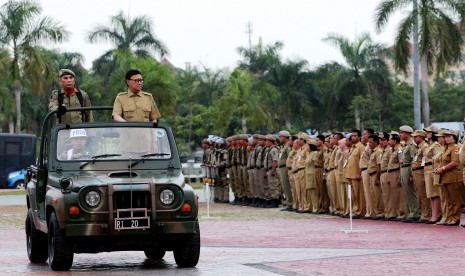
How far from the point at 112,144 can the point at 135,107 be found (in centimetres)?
96

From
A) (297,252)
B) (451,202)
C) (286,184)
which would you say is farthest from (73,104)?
(286,184)

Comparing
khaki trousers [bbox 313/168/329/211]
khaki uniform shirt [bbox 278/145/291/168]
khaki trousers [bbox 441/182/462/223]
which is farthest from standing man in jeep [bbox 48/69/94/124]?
khaki uniform shirt [bbox 278/145/291/168]

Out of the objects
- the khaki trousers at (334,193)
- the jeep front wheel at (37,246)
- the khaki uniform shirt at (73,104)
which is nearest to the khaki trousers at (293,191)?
the khaki trousers at (334,193)

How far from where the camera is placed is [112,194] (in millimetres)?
14477

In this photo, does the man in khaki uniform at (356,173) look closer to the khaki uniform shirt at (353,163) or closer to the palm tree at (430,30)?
the khaki uniform shirt at (353,163)

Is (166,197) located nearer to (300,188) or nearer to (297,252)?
(297,252)

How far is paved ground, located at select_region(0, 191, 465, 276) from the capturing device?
14.6m

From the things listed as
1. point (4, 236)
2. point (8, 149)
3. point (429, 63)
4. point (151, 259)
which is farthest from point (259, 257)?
point (8, 149)

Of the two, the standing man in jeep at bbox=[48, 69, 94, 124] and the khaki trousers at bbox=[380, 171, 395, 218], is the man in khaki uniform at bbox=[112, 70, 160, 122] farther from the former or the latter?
the khaki trousers at bbox=[380, 171, 395, 218]

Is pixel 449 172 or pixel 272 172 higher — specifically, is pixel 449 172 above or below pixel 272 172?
below

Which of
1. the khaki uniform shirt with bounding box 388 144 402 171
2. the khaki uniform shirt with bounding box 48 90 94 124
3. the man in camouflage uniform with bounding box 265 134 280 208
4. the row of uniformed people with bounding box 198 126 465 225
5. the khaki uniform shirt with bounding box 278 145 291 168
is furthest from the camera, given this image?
the man in camouflage uniform with bounding box 265 134 280 208

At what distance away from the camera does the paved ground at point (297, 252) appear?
1458 centimetres

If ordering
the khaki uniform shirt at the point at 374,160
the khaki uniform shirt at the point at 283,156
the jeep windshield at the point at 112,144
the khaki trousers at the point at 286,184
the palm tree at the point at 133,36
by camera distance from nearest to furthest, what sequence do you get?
the jeep windshield at the point at 112,144 → the khaki uniform shirt at the point at 374,160 → the khaki trousers at the point at 286,184 → the khaki uniform shirt at the point at 283,156 → the palm tree at the point at 133,36

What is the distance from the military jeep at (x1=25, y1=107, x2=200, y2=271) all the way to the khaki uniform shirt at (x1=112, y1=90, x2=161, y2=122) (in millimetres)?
628
